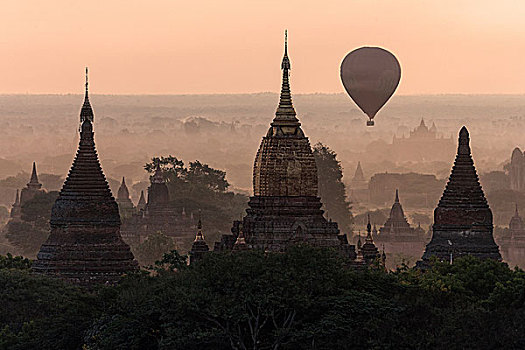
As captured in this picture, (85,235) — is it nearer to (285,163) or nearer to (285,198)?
(285,198)

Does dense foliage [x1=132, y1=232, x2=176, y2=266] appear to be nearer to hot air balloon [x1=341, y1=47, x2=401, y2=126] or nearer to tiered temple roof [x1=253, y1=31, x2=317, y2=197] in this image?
hot air balloon [x1=341, y1=47, x2=401, y2=126]

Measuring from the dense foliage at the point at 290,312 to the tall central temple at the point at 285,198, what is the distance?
11.3 m

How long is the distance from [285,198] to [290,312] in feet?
62.0

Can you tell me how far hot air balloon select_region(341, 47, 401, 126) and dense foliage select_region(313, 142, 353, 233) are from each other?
61281mm

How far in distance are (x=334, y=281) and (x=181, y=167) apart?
313 ft

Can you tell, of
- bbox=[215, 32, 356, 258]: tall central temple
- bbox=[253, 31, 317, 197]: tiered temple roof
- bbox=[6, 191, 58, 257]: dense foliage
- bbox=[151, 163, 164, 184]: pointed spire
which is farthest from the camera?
bbox=[151, 163, 164, 184]: pointed spire

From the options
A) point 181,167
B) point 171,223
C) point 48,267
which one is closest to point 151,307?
point 48,267

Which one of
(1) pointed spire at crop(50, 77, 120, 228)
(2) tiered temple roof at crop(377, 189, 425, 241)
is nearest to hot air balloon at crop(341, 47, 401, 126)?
(1) pointed spire at crop(50, 77, 120, 228)

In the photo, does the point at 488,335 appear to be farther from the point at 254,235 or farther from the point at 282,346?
the point at 254,235

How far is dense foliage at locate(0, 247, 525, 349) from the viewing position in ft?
198

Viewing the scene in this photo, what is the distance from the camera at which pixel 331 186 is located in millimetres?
163750

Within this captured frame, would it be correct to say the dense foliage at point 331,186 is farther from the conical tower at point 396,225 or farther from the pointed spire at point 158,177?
the pointed spire at point 158,177

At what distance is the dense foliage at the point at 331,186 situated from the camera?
162125 mm

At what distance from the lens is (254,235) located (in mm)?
79625
